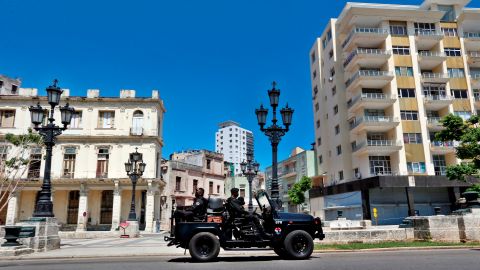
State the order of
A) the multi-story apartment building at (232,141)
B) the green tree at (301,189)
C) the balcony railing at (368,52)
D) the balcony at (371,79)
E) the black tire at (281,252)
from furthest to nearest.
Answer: the multi-story apartment building at (232,141) < the green tree at (301,189) < the balcony railing at (368,52) < the balcony at (371,79) < the black tire at (281,252)

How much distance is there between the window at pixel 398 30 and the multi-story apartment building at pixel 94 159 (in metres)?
26.5

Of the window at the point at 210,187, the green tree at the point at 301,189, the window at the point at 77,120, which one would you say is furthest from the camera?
the green tree at the point at 301,189

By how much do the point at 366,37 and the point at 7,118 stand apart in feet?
122

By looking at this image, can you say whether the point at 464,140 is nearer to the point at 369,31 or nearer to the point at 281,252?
the point at 281,252

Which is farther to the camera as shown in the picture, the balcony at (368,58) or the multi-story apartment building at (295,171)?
the multi-story apartment building at (295,171)

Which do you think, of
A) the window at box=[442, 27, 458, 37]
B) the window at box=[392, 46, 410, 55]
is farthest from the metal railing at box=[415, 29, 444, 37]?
the window at box=[392, 46, 410, 55]

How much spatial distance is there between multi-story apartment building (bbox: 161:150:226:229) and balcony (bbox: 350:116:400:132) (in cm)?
2056

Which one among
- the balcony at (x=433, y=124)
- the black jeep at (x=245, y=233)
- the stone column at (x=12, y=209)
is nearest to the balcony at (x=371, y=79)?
the balcony at (x=433, y=124)

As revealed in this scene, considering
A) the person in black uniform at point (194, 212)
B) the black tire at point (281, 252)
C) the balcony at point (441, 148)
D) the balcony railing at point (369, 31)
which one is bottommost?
the black tire at point (281, 252)

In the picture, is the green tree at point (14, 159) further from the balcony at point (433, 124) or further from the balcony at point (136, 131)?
the balcony at point (433, 124)

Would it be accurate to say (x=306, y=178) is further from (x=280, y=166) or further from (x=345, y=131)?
(x=280, y=166)

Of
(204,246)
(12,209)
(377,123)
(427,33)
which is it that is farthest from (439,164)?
(12,209)

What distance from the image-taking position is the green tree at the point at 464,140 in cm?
1562

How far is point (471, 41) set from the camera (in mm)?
39406
